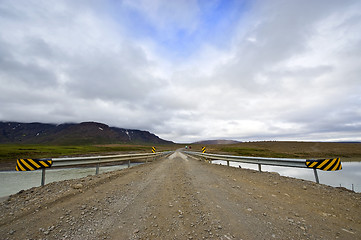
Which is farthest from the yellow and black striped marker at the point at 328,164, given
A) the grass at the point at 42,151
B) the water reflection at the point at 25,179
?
the grass at the point at 42,151

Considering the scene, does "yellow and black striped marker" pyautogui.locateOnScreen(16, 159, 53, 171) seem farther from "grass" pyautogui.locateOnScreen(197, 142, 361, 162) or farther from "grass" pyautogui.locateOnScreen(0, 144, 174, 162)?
"grass" pyautogui.locateOnScreen(0, 144, 174, 162)

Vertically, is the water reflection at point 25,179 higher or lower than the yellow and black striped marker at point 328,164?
lower

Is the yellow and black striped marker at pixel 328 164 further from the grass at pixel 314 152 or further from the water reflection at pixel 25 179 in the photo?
the grass at pixel 314 152

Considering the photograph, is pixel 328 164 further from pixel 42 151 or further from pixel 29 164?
pixel 42 151

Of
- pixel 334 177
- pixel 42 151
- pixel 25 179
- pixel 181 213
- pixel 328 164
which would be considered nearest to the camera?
pixel 181 213

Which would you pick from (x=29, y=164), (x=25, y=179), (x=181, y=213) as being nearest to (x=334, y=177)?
(x=181, y=213)

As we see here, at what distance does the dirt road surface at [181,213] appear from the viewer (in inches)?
129

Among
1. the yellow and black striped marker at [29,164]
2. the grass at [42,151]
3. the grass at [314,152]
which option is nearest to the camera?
the yellow and black striped marker at [29,164]

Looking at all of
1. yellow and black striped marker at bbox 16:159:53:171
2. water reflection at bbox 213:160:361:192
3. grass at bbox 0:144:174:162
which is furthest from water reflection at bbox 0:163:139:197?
grass at bbox 0:144:174:162

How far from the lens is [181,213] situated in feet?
13.6

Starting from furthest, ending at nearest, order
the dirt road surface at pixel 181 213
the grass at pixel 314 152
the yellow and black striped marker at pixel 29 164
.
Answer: the grass at pixel 314 152 → the yellow and black striped marker at pixel 29 164 → the dirt road surface at pixel 181 213

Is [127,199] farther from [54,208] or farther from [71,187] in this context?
[71,187]

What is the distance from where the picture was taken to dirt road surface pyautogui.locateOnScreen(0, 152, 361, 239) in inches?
129

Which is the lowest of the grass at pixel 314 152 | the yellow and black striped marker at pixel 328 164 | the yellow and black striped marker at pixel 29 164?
the grass at pixel 314 152
